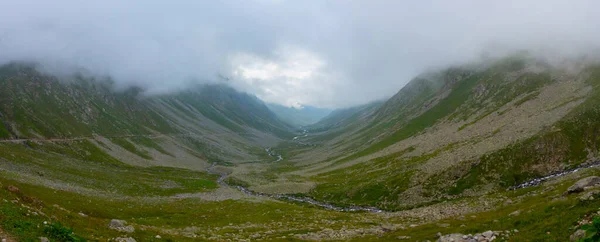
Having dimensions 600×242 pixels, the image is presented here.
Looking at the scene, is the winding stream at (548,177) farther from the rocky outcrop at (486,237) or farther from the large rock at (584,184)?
the rocky outcrop at (486,237)

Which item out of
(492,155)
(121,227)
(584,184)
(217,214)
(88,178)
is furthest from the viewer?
(88,178)

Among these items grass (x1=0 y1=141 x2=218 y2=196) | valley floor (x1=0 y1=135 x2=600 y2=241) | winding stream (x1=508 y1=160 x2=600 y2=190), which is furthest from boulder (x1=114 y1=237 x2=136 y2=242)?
winding stream (x1=508 y1=160 x2=600 y2=190)

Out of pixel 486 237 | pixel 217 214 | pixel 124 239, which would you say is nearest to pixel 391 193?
pixel 217 214

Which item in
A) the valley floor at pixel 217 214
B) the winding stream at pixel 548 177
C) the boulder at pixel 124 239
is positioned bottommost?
the winding stream at pixel 548 177

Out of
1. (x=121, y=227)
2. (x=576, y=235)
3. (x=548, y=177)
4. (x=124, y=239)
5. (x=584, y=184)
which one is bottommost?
(x=548, y=177)

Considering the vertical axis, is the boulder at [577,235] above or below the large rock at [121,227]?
below

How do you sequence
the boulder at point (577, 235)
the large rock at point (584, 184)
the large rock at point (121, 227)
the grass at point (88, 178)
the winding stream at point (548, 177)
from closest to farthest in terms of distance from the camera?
the boulder at point (577, 235)
the large rock at point (121, 227)
the large rock at point (584, 184)
the winding stream at point (548, 177)
the grass at point (88, 178)

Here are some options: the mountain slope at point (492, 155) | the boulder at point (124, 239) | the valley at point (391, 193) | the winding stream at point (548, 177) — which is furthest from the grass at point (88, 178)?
the winding stream at point (548, 177)

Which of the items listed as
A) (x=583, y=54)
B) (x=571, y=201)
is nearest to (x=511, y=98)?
(x=583, y=54)

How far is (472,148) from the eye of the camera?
101 metres

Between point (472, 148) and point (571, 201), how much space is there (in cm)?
7543

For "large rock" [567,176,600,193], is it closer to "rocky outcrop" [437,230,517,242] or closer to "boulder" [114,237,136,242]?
"rocky outcrop" [437,230,517,242]

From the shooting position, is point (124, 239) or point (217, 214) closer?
point (124, 239)

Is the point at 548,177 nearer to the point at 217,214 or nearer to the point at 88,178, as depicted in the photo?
the point at 217,214
